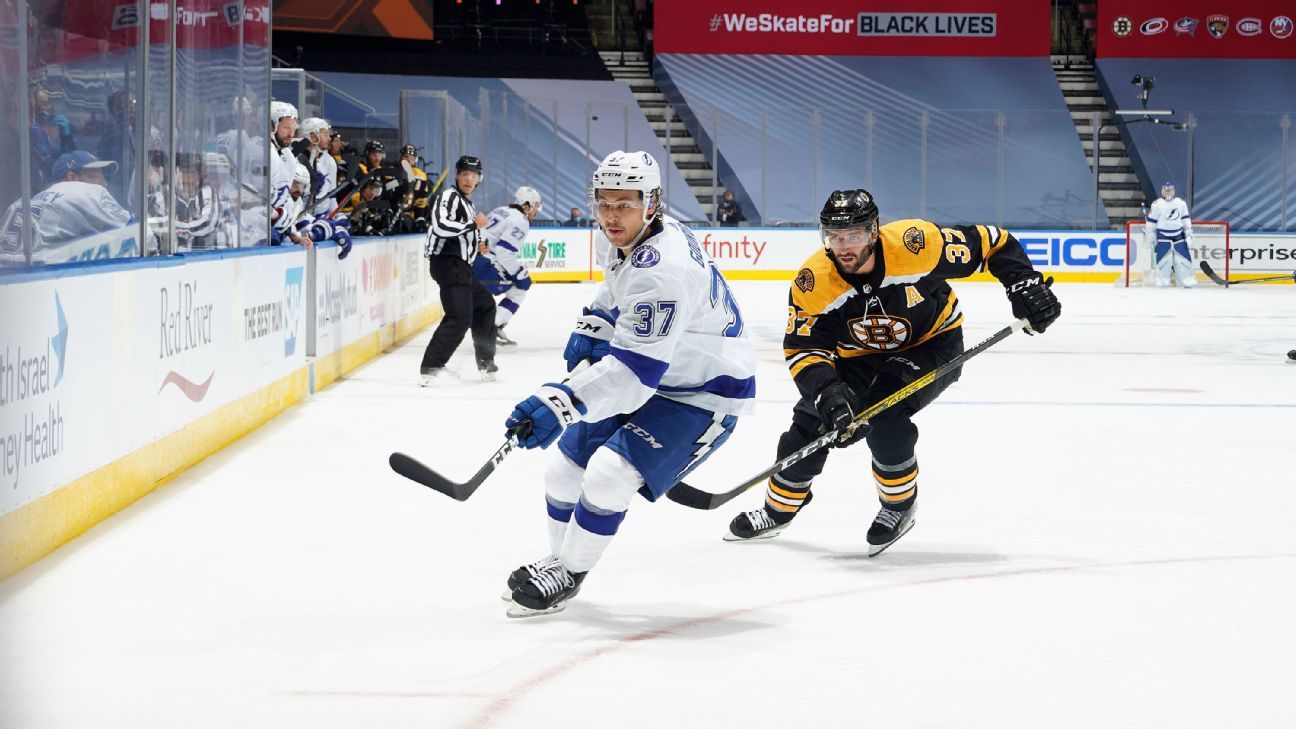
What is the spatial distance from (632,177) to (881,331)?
1219mm

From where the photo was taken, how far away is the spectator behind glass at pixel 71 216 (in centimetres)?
421

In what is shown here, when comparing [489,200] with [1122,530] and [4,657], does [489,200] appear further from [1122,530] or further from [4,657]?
[4,657]

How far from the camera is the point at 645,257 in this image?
133 inches

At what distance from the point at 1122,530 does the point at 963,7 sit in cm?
2045

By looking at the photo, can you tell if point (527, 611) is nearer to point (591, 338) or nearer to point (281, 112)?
point (591, 338)

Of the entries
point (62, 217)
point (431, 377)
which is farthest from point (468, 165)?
point (62, 217)

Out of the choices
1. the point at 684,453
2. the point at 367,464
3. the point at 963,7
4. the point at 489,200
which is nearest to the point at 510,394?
the point at 367,464

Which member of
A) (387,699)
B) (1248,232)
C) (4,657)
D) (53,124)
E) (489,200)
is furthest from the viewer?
(1248,232)


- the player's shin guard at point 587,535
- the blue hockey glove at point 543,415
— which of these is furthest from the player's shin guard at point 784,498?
the blue hockey glove at point 543,415

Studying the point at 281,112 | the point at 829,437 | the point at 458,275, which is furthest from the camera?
the point at 458,275

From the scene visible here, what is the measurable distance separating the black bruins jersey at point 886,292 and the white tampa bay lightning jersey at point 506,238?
6.21 metres

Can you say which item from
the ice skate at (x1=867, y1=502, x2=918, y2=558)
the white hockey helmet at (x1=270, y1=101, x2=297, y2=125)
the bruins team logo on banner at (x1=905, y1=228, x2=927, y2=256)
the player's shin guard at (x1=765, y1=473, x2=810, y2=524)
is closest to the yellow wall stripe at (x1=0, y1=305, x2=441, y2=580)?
the white hockey helmet at (x1=270, y1=101, x2=297, y2=125)

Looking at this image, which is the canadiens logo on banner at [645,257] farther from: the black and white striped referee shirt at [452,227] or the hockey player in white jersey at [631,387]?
the black and white striped referee shirt at [452,227]

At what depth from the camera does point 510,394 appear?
844 cm
